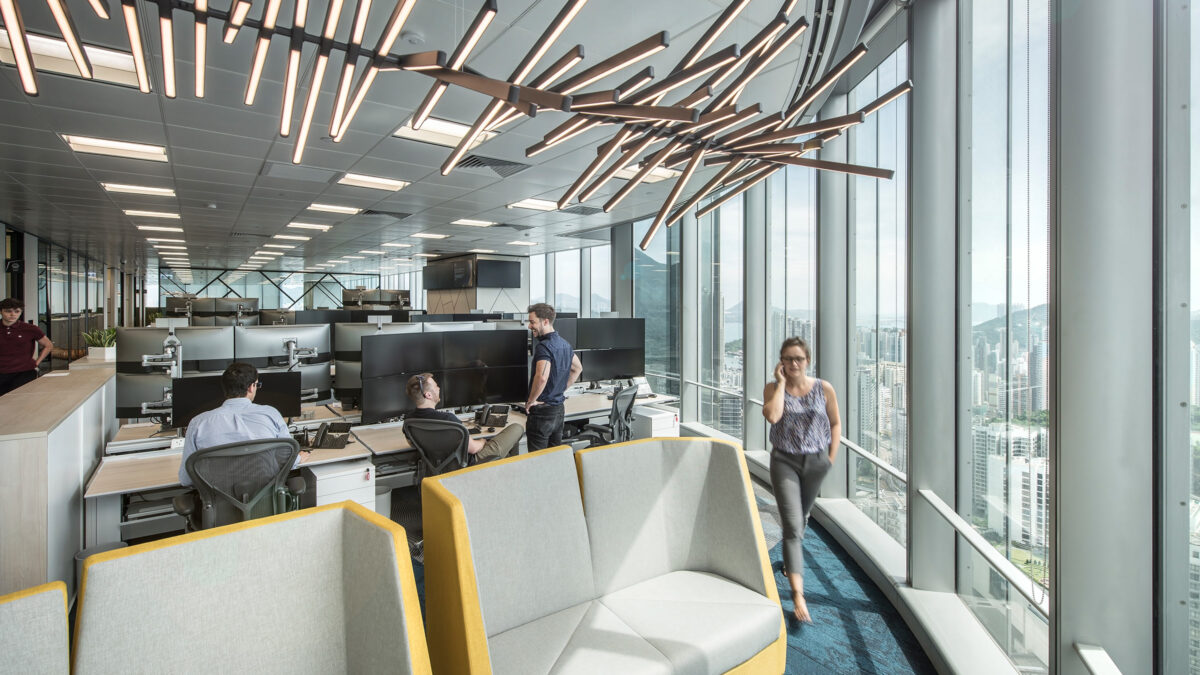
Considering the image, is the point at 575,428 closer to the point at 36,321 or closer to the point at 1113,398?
the point at 1113,398

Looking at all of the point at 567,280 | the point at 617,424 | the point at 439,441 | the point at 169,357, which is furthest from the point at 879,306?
the point at 567,280

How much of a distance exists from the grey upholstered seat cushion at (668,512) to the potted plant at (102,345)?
4492 millimetres

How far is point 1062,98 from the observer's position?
5.47 feet

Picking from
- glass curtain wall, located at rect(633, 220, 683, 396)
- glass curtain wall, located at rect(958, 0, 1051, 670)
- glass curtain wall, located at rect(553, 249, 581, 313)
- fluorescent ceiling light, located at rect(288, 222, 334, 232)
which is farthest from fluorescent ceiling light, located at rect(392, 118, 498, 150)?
glass curtain wall, located at rect(553, 249, 581, 313)

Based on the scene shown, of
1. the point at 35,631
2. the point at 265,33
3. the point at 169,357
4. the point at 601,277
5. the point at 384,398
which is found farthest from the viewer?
the point at 601,277

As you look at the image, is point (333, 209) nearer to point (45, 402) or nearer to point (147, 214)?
point (147, 214)

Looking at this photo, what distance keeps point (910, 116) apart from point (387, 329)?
3.93 m

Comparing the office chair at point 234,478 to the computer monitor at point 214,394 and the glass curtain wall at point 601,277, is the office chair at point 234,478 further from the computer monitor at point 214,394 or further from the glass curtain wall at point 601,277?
the glass curtain wall at point 601,277

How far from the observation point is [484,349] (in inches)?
171

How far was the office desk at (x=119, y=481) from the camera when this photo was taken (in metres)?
2.72

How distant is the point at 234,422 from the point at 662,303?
6.13m

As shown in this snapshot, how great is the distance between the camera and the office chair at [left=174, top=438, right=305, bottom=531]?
2.47 metres

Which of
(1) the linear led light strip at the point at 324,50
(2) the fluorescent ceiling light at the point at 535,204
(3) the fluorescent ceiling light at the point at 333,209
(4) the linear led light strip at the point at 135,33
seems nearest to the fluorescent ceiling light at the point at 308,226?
(3) the fluorescent ceiling light at the point at 333,209

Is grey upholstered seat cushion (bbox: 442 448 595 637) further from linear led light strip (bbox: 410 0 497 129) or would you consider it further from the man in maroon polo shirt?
the man in maroon polo shirt
